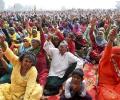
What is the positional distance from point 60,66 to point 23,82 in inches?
68.8

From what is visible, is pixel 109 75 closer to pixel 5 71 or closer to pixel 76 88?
pixel 76 88

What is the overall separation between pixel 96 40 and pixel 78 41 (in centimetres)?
87

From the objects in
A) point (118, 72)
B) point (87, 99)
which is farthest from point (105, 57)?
point (87, 99)

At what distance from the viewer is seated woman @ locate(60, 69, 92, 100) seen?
4.80 metres

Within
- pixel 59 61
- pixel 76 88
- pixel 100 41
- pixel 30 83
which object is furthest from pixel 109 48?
pixel 100 41

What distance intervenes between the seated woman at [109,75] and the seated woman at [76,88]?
725 mm

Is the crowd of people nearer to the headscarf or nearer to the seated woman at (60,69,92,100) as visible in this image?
the seated woman at (60,69,92,100)

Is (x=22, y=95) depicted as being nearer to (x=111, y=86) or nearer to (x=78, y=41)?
(x=111, y=86)

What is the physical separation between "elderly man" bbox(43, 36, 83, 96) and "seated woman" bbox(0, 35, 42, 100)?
1.46m

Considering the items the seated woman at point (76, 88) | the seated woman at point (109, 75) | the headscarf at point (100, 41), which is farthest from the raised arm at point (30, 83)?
the headscarf at point (100, 41)

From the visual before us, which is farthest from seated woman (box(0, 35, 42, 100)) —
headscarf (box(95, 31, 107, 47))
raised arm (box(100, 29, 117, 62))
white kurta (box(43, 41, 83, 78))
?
headscarf (box(95, 31, 107, 47))

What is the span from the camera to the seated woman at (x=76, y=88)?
15.8 ft

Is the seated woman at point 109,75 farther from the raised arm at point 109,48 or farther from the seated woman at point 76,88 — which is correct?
the seated woman at point 76,88

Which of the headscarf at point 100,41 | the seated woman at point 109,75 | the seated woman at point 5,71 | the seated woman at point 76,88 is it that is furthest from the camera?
the headscarf at point 100,41
